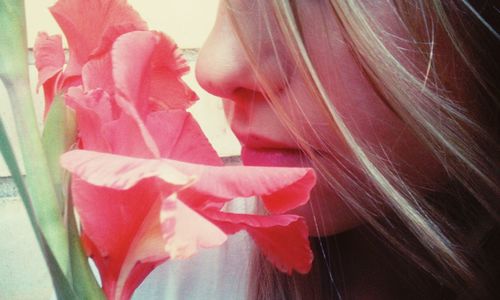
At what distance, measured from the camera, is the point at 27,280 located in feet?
1.02

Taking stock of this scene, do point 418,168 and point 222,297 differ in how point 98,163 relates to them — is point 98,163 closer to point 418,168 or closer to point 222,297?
point 418,168

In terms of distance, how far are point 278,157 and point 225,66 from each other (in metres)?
0.07

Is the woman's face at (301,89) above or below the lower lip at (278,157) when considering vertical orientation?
above

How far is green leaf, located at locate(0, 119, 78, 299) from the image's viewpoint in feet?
0.61

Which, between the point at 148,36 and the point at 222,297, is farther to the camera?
the point at 222,297

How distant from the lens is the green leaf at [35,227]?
185 millimetres

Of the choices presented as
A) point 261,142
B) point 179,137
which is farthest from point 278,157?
point 179,137

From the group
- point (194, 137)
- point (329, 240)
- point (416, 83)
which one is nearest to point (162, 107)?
point (194, 137)

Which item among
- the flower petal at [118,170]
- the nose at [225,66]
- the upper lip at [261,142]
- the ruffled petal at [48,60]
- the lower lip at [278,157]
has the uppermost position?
the ruffled petal at [48,60]

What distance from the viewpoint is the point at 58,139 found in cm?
22

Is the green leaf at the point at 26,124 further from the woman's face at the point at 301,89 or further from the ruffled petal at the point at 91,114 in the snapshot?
the woman's face at the point at 301,89

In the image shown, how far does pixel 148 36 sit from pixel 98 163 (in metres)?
0.08

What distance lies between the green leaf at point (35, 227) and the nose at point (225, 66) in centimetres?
19

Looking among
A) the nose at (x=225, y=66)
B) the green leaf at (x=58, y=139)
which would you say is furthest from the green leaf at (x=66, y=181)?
the nose at (x=225, y=66)
